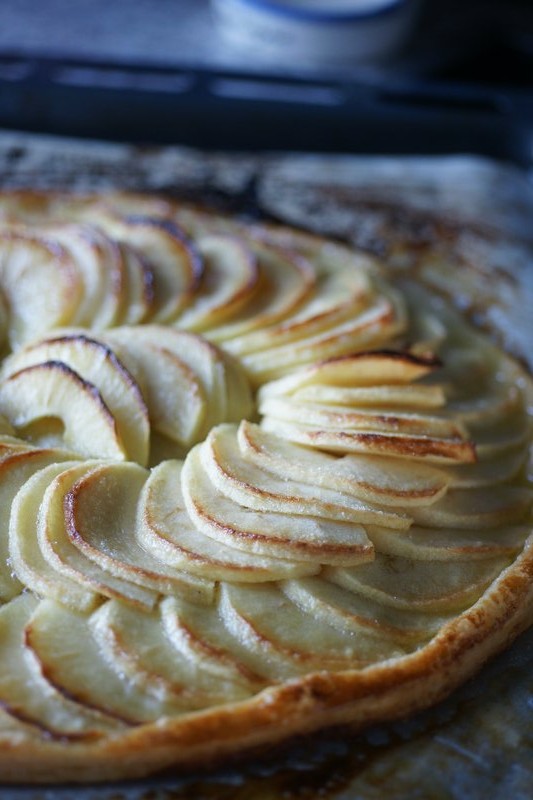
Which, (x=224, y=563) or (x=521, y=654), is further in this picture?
(x=521, y=654)

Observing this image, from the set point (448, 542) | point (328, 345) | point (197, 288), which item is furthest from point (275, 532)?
point (197, 288)

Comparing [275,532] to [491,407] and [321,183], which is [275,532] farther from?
[321,183]

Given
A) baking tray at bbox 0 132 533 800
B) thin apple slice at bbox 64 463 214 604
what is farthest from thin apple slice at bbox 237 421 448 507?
baking tray at bbox 0 132 533 800

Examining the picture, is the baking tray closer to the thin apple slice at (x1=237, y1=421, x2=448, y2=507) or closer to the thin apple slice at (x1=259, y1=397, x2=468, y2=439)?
the thin apple slice at (x1=259, y1=397, x2=468, y2=439)

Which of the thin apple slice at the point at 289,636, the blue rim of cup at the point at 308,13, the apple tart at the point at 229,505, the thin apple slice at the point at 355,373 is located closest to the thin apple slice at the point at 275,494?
the apple tart at the point at 229,505

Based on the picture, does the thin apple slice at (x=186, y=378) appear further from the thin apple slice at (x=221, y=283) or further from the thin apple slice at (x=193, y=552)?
the thin apple slice at (x=193, y=552)

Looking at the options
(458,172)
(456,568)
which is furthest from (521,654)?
(458,172)

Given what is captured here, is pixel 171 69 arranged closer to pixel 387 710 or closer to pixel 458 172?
pixel 458 172
